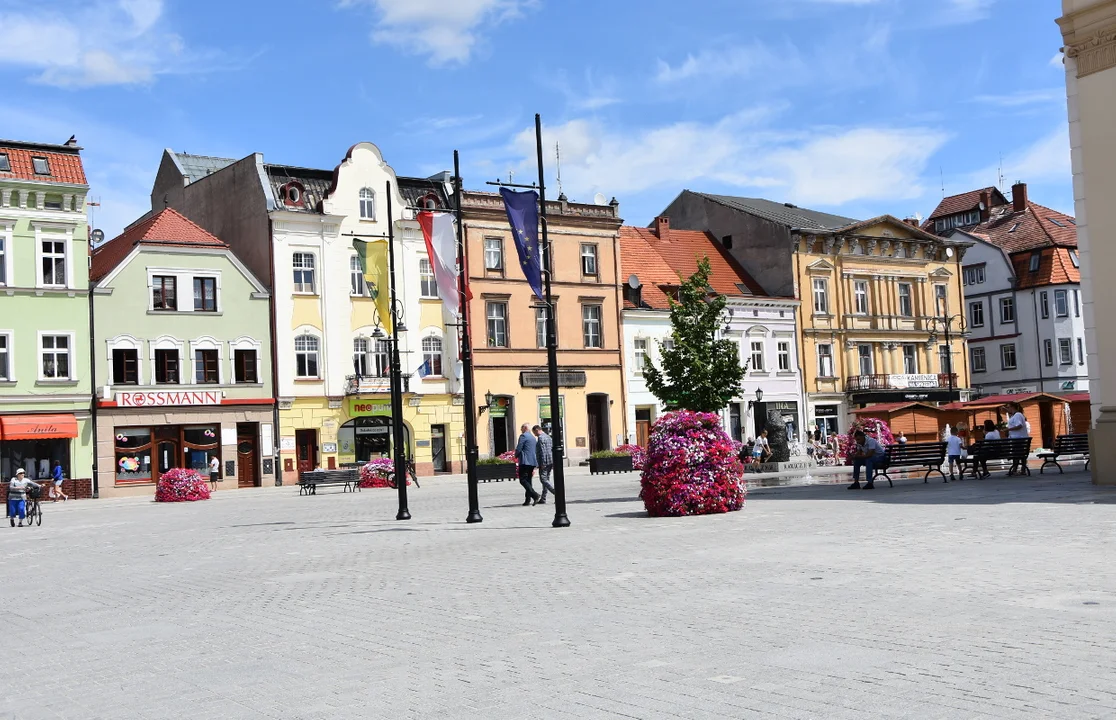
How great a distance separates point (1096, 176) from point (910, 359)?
48805 millimetres

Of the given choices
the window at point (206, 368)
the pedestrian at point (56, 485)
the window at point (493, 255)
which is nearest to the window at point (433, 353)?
the window at point (493, 255)

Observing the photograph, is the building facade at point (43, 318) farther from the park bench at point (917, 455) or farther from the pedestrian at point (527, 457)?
the park bench at point (917, 455)

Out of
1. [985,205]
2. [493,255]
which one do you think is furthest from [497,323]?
[985,205]

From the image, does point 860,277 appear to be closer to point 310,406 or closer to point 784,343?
point 784,343

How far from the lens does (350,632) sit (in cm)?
999

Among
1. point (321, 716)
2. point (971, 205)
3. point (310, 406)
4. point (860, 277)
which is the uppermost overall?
point (971, 205)

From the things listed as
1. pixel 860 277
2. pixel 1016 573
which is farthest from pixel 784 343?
pixel 1016 573

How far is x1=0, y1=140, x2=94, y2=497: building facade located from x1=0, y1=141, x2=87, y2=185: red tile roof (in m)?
0.04

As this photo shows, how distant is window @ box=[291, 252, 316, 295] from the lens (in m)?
51.7

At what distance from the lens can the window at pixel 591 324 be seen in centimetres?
5878

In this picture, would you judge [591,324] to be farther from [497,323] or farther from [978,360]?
[978,360]

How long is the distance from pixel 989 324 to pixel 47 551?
67.9 meters

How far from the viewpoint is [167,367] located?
157 feet

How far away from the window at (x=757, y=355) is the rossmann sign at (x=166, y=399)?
2828cm
